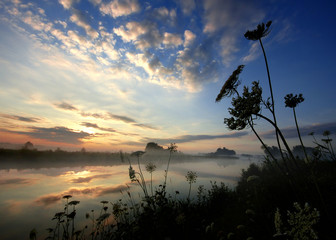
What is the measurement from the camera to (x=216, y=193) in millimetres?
9789

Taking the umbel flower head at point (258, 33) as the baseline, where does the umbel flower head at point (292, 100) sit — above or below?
below

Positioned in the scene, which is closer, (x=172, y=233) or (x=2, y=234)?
(x=172, y=233)

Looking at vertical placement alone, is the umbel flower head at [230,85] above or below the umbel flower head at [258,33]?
below

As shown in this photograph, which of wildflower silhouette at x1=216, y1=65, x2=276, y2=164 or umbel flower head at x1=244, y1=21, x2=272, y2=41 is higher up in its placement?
umbel flower head at x1=244, y1=21, x2=272, y2=41

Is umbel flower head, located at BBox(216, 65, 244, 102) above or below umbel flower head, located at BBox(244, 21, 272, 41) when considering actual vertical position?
below

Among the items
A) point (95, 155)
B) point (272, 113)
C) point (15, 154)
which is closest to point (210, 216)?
point (272, 113)

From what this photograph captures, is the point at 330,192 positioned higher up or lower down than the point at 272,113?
lower down

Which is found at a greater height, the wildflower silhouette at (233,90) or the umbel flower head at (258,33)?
the umbel flower head at (258,33)

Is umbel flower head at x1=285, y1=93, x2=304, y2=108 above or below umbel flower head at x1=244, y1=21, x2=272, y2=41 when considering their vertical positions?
below

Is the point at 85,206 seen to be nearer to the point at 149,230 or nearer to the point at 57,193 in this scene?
the point at 57,193

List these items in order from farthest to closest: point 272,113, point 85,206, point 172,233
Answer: point 85,206
point 272,113
point 172,233

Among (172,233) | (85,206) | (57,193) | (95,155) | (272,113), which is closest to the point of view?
(172,233)

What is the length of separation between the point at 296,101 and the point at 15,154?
4266 cm

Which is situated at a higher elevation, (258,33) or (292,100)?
(258,33)
